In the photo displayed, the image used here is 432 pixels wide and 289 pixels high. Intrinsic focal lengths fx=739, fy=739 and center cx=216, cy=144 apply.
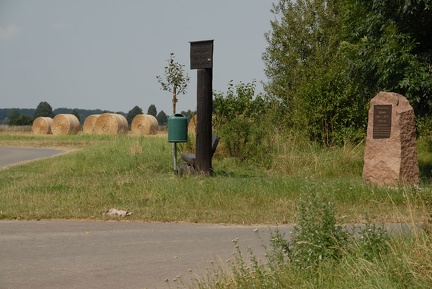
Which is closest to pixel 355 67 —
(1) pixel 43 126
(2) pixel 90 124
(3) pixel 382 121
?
(3) pixel 382 121

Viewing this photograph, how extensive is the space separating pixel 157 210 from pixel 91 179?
461cm

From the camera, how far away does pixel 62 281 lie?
282 inches

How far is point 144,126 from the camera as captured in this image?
43.3 metres

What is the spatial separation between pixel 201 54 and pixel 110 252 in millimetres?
8581

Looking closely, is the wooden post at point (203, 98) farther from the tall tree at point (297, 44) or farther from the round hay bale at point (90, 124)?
the round hay bale at point (90, 124)

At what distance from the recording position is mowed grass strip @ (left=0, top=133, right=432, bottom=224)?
1134cm

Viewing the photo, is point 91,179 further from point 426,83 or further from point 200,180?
point 426,83

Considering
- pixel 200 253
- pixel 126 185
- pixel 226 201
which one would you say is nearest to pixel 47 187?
pixel 126 185

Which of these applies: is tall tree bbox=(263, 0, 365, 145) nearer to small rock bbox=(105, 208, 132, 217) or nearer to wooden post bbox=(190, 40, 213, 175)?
wooden post bbox=(190, 40, 213, 175)

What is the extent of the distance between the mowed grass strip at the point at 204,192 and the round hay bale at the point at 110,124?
23298mm

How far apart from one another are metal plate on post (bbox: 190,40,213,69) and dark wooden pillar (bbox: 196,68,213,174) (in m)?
0.15

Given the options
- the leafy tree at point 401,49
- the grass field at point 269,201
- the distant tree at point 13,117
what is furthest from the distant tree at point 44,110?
the leafy tree at point 401,49

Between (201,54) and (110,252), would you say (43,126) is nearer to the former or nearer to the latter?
(201,54)

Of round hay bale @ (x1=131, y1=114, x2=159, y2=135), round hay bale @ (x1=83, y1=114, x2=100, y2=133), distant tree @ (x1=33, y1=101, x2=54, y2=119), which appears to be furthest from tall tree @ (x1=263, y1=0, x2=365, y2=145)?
distant tree @ (x1=33, y1=101, x2=54, y2=119)
